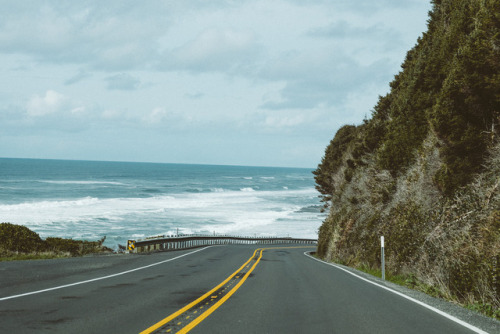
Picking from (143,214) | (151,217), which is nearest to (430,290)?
(151,217)

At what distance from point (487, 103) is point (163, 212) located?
61117 mm

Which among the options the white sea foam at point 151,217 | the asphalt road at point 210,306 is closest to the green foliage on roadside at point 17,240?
the asphalt road at point 210,306

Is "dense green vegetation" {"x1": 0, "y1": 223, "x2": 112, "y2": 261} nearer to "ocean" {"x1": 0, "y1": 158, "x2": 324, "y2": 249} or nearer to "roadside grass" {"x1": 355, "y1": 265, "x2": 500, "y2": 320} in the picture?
"roadside grass" {"x1": 355, "y1": 265, "x2": 500, "y2": 320}

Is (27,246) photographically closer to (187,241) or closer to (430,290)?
(187,241)

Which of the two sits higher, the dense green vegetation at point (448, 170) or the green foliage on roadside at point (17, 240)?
the dense green vegetation at point (448, 170)

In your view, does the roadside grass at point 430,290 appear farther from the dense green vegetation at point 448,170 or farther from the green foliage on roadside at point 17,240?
the green foliage on roadside at point 17,240

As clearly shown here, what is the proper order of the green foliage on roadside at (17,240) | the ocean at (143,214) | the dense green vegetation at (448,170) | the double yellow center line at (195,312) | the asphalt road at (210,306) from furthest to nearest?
the ocean at (143,214)
the green foliage on roadside at (17,240)
the dense green vegetation at (448,170)
the asphalt road at (210,306)
the double yellow center line at (195,312)

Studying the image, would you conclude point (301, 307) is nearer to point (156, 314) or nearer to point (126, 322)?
point (156, 314)

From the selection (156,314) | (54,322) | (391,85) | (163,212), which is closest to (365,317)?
(156,314)

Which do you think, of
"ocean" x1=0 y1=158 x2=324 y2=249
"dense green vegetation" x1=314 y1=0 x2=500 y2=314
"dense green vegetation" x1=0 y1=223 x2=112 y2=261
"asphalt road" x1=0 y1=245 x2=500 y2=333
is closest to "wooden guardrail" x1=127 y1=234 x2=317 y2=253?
"dense green vegetation" x1=0 y1=223 x2=112 y2=261

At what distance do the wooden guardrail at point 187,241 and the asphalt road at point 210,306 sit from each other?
13.0 m

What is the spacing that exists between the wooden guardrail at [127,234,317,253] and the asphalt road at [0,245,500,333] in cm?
1299

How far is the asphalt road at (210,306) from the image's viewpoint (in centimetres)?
642

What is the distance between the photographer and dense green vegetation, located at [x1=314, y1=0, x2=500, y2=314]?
963 centimetres
